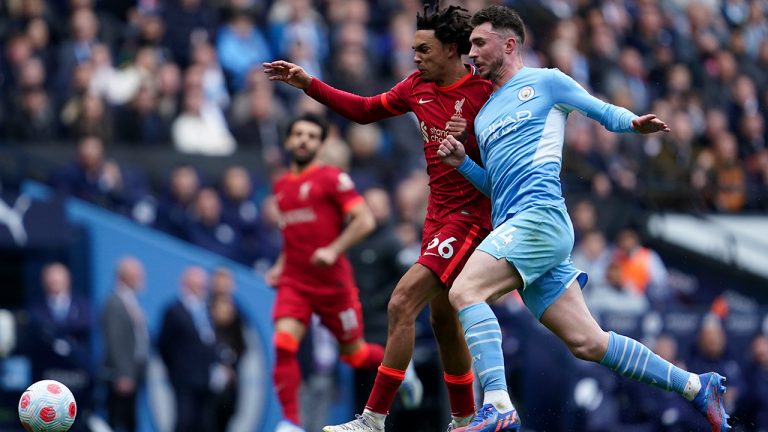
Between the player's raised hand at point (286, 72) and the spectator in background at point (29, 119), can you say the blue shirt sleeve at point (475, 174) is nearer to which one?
the player's raised hand at point (286, 72)

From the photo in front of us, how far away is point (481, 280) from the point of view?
855 cm

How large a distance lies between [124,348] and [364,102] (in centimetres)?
632

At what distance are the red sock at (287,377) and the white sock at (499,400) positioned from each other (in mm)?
3642

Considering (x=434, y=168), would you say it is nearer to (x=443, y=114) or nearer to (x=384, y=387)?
(x=443, y=114)

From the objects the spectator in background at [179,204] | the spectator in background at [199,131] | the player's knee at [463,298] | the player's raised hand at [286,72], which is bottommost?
the spectator in background at [179,204]

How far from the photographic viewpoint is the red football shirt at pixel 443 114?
9.30 metres

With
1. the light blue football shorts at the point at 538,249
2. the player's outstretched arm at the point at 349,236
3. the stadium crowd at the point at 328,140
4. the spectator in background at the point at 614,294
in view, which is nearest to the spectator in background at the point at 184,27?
the stadium crowd at the point at 328,140

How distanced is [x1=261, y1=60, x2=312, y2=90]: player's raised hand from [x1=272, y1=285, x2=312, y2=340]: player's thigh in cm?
307

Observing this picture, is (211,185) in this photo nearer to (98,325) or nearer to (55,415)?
(98,325)

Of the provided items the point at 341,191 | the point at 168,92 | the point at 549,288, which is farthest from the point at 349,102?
the point at 168,92

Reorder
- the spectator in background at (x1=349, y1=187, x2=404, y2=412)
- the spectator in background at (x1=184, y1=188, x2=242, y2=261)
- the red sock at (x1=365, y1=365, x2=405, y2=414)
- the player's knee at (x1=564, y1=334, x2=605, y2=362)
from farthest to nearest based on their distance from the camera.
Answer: the spectator in background at (x1=184, y1=188, x2=242, y2=261) < the spectator in background at (x1=349, y1=187, x2=404, y2=412) < the red sock at (x1=365, y1=365, x2=405, y2=414) < the player's knee at (x1=564, y1=334, x2=605, y2=362)

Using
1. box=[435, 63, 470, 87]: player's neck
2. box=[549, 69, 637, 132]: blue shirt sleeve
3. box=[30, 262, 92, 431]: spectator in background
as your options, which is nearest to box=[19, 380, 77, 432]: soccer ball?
box=[435, 63, 470, 87]: player's neck

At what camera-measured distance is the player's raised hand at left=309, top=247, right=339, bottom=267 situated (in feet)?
38.4

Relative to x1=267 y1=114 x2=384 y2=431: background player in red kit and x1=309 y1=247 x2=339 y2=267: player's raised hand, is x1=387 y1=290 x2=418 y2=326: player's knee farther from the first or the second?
x1=267 y1=114 x2=384 y2=431: background player in red kit
